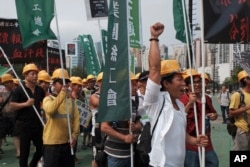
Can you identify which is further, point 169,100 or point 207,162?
point 207,162

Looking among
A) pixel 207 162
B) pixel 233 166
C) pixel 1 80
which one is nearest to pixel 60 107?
pixel 207 162

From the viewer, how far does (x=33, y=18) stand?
5.47 m

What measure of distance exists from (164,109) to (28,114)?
3573mm

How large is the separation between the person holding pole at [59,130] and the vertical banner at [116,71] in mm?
1159

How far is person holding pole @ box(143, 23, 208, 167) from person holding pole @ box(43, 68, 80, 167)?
200cm

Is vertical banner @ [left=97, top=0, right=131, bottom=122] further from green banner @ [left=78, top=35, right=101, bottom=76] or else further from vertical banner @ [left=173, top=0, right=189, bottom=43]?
green banner @ [left=78, top=35, right=101, bottom=76]

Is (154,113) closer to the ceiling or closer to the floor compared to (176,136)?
closer to the ceiling

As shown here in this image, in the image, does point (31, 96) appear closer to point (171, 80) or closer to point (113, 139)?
point (113, 139)

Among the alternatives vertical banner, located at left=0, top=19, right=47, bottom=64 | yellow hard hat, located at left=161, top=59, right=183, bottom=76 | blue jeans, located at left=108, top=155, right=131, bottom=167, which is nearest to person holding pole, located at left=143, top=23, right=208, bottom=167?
yellow hard hat, located at left=161, top=59, right=183, bottom=76

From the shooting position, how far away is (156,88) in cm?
293

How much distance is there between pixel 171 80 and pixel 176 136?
0.45 m

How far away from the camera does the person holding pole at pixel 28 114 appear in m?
6.02

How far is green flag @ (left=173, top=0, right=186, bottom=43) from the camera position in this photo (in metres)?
5.80

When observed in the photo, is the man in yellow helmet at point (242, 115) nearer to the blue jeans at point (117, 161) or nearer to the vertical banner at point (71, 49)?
the blue jeans at point (117, 161)
